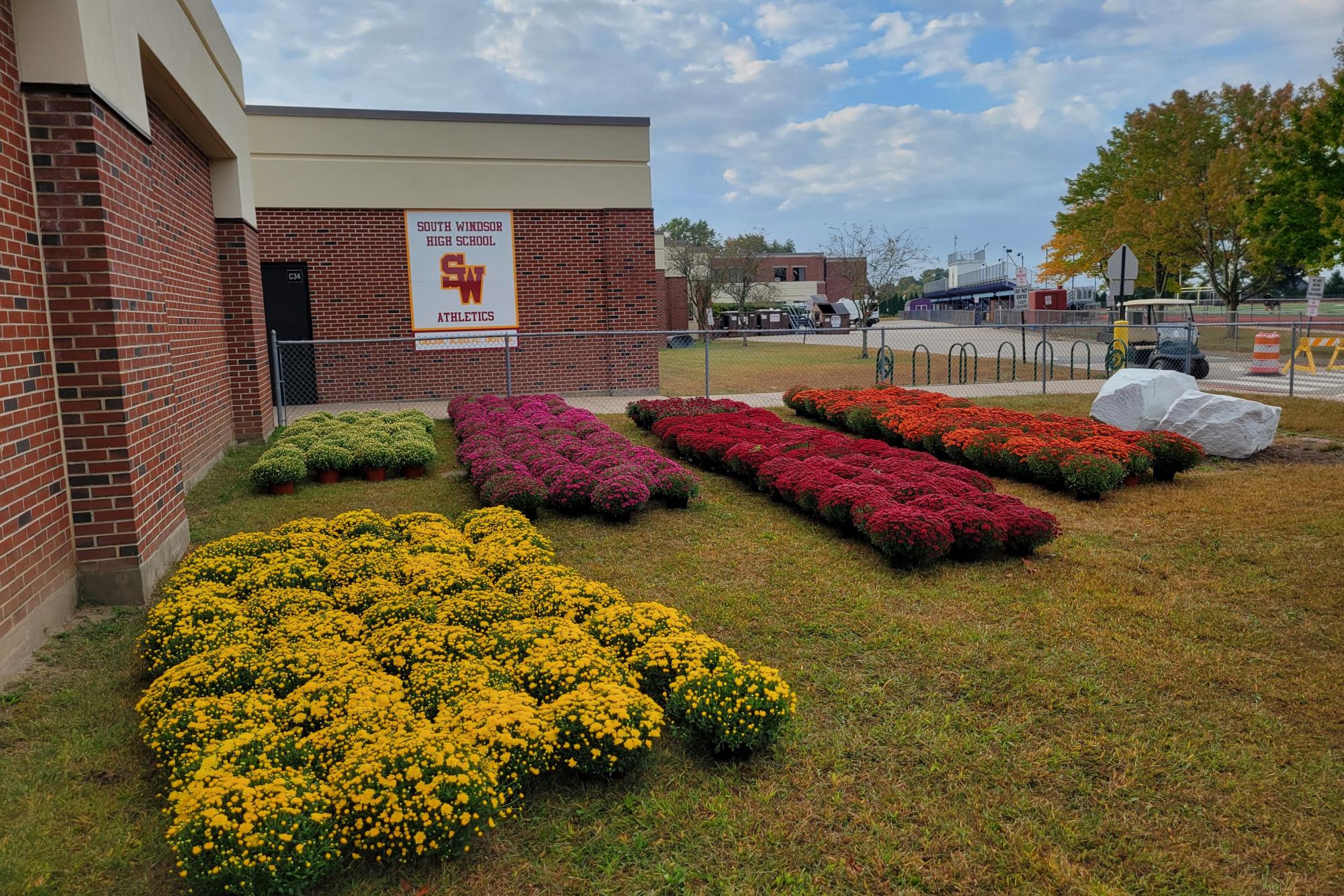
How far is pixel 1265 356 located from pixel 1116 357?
14.0 ft

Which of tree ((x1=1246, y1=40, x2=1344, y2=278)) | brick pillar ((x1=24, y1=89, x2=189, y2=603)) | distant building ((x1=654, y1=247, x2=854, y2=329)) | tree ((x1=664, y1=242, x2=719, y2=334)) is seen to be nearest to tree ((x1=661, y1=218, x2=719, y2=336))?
tree ((x1=664, y1=242, x2=719, y2=334))

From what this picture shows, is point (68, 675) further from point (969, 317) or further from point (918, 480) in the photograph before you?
point (969, 317)

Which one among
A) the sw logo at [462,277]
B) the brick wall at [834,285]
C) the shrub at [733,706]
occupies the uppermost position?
the brick wall at [834,285]

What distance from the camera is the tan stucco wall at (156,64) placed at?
4.93 meters

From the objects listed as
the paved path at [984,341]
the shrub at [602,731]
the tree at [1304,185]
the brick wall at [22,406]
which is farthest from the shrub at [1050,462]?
the tree at [1304,185]

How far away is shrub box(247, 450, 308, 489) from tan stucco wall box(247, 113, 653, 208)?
8.38 meters

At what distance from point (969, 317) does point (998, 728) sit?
5176 centimetres

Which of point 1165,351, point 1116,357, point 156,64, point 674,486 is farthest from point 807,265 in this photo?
point 156,64

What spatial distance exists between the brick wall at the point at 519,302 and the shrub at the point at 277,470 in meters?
7.45

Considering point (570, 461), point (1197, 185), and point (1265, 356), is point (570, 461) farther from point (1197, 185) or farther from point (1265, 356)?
point (1197, 185)

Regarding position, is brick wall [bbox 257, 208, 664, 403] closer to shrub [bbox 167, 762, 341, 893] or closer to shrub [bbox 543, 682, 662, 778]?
shrub [bbox 543, 682, 662, 778]

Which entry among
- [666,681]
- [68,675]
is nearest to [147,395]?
[68,675]

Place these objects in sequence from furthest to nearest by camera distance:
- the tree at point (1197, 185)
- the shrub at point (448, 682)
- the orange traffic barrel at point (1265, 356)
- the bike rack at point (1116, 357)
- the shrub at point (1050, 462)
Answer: the tree at point (1197, 185), the orange traffic barrel at point (1265, 356), the bike rack at point (1116, 357), the shrub at point (1050, 462), the shrub at point (448, 682)

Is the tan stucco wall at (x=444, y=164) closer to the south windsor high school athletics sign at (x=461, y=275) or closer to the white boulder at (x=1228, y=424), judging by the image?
the south windsor high school athletics sign at (x=461, y=275)
